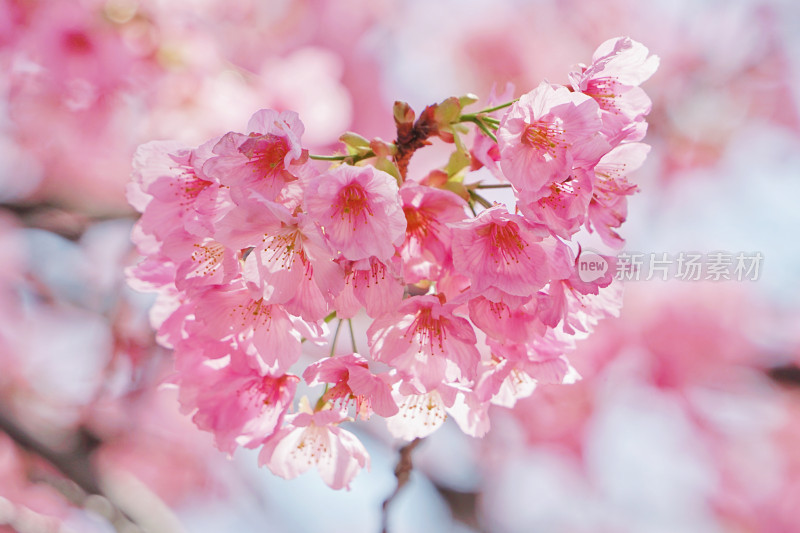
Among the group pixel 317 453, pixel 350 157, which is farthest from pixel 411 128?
pixel 317 453

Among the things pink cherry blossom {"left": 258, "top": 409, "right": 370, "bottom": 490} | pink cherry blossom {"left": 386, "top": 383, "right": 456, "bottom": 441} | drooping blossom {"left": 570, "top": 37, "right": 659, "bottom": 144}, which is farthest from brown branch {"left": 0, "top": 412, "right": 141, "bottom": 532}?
drooping blossom {"left": 570, "top": 37, "right": 659, "bottom": 144}

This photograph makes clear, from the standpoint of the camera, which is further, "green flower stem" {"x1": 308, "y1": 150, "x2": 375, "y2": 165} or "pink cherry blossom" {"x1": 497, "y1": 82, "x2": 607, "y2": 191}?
"green flower stem" {"x1": 308, "y1": 150, "x2": 375, "y2": 165}

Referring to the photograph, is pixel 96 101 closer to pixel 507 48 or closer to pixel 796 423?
pixel 507 48

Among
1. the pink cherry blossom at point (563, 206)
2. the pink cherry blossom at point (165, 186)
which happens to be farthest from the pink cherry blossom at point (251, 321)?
the pink cherry blossom at point (563, 206)

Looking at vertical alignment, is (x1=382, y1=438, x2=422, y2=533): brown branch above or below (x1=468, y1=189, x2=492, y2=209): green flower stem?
below

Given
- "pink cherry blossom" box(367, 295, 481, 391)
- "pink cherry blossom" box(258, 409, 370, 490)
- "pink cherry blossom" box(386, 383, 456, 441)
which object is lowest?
→ "pink cherry blossom" box(258, 409, 370, 490)

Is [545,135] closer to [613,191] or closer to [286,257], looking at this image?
[613,191]

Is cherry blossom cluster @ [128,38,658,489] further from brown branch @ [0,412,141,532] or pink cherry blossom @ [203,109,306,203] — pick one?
brown branch @ [0,412,141,532]
